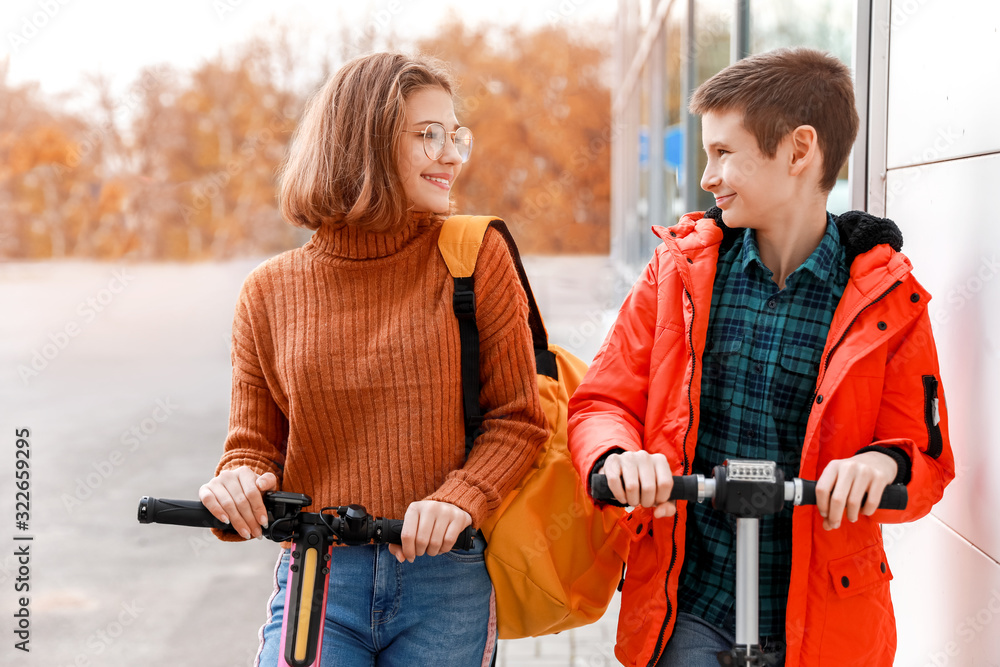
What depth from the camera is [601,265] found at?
1009 inches

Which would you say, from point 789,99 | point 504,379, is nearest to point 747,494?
point 504,379

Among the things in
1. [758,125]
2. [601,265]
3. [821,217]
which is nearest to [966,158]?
[821,217]

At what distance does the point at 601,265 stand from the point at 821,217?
78.6ft

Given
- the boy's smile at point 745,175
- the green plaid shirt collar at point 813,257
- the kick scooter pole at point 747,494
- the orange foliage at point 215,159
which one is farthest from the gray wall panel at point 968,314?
the orange foliage at point 215,159

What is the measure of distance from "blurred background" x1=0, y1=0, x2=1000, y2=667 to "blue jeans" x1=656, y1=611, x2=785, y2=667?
1.57 ft

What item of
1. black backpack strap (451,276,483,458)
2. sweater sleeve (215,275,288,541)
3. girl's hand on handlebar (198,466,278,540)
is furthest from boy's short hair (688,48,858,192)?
girl's hand on handlebar (198,466,278,540)

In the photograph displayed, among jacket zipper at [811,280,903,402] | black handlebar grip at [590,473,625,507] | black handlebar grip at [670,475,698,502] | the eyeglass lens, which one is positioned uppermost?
the eyeglass lens

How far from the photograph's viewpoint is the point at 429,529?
163 cm

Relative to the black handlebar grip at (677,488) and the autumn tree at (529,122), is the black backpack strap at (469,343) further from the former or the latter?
the autumn tree at (529,122)

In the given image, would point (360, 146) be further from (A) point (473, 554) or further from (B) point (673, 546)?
(B) point (673, 546)

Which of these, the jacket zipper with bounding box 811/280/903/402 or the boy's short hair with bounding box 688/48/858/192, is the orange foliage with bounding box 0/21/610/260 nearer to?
the boy's short hair with bounding box 688/48/858/192

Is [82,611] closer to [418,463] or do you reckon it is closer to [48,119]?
[418,463]

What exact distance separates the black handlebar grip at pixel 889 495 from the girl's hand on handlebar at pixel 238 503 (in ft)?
3.21

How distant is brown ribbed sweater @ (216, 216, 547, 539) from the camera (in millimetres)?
1803
